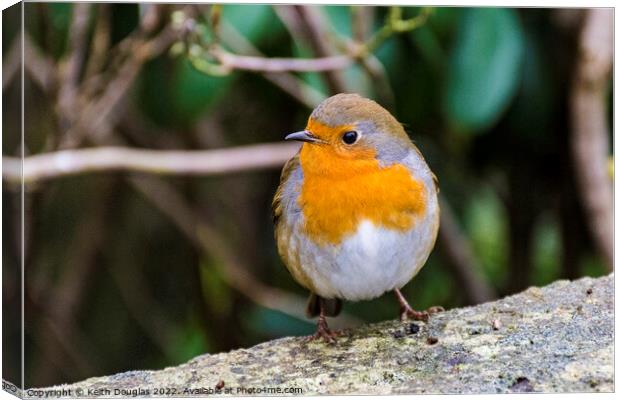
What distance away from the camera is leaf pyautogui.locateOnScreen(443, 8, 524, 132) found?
4020mm

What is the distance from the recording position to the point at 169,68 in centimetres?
411

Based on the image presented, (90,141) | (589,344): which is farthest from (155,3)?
(589,344)

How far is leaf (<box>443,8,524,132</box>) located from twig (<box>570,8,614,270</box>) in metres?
0.25

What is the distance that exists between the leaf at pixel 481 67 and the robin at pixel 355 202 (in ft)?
1.81

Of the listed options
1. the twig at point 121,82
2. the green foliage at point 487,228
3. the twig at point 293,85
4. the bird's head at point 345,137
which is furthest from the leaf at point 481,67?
the twig at point 121,82

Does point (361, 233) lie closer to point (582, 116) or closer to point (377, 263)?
point (377, 263)

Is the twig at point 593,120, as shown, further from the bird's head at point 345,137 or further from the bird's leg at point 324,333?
the bird's leg at point 324,333

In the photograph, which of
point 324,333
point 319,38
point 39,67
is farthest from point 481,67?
point 39,67

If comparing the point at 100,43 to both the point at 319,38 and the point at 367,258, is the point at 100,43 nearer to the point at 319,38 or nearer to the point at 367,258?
the point at 319,38

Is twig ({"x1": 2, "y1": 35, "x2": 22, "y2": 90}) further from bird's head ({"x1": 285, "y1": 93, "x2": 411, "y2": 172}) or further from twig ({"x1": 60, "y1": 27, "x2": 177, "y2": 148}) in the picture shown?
bird's head ({"x1": 285, "y1": 93, "x2": 411, "y2": 172})

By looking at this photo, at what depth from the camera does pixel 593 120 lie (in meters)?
4.14

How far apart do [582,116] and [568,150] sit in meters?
0.13

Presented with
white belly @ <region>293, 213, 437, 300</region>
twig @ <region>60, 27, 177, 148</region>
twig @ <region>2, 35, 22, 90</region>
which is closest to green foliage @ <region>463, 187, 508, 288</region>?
white belly @ <region>293, 213, 437, 300</region>

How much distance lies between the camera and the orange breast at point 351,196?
3426 millimetres
